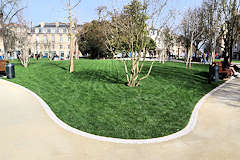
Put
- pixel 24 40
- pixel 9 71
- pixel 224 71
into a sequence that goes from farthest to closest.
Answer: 1. pixel 24 40
2. pixel 9 71
3. pixel 224 71

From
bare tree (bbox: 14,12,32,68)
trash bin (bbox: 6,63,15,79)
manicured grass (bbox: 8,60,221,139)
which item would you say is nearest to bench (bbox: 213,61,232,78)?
manicured grass (bbox: 8,60,221,139)

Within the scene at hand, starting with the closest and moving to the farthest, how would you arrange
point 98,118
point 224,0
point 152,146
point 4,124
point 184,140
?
point 152,146 < point 184,140 < point 4,124 < point 98,118 < point 224,0

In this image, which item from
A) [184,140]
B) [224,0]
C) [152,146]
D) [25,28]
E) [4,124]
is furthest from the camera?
[25,28]

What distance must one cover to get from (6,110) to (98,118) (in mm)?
3669

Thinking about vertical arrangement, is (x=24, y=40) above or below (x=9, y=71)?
above

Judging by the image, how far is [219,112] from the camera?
763 cm

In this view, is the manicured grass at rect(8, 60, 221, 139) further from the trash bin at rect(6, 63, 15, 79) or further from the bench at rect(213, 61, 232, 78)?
the trash bin at rect(6, 63, 15, 79)

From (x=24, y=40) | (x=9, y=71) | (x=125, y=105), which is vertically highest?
(x=24, y=40)

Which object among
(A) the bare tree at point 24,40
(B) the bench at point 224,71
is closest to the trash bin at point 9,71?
(A) the bare tree at point 24,40

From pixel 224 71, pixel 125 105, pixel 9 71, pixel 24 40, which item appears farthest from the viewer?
pixel 24 40

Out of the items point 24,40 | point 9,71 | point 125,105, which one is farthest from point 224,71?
point 24,40

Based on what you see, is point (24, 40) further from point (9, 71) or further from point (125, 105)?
point (125, 105)

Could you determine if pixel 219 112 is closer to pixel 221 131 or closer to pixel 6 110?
pixel 221 131

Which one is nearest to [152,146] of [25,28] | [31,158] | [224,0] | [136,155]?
[136,155]
